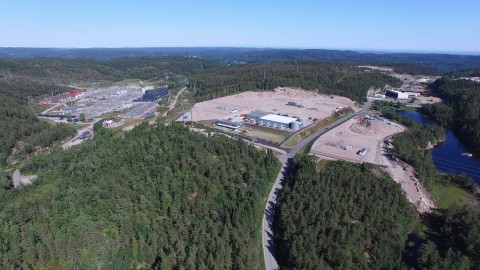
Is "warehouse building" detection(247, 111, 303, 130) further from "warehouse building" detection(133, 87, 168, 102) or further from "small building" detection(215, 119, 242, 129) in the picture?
"warehouse building" detection(133, 87, 168, 102)

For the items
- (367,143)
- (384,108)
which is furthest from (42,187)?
(384,108)

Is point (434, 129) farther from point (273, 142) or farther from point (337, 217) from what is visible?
point (337, 217)

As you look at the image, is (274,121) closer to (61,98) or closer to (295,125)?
(295,125)

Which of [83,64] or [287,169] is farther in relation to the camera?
[83,64]

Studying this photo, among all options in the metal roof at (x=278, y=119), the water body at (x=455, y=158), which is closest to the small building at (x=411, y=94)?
the water body at (x=455, y=158)

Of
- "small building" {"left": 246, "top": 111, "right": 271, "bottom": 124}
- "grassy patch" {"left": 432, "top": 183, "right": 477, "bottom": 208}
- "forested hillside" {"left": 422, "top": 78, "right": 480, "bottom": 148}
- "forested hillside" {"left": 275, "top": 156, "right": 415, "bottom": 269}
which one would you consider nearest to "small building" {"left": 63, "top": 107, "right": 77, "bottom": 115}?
"small building" {"left": 246, "top": 111, "right": 271, "bottom": 124}

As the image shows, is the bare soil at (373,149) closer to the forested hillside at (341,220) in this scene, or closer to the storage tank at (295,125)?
the forested hillside at (341,220)
